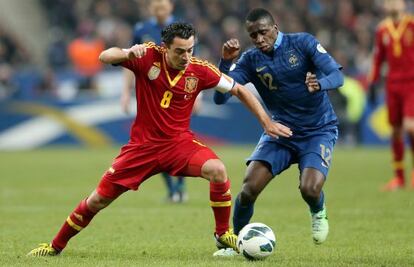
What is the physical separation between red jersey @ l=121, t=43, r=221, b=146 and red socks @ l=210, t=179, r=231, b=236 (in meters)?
0.61

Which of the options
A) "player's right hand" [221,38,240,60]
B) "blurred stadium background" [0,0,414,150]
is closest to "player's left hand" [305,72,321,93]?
"player's right hand" [221,38,240,60]

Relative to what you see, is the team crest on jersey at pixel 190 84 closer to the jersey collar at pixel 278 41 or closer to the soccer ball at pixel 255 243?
the jersey collar at pixel 278 41

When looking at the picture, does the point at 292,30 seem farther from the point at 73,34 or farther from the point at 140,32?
the point at 140,32

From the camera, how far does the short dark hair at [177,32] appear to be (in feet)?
26.5

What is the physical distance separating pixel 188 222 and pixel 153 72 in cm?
313

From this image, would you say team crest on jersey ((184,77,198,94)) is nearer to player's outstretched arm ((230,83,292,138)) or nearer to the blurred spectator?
player's outstretched arm ((230,83,292,138))

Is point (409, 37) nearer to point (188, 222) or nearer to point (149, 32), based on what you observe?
point (149, 32)

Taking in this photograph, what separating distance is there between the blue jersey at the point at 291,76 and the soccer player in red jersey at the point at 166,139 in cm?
57

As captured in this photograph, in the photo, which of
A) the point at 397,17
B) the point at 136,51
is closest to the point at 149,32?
the point at 397,17

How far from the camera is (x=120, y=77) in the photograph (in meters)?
23.6

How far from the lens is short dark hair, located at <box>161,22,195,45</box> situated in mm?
8070

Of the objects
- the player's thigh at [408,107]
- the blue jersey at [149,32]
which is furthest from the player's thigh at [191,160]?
the player's thigh at [408,107]

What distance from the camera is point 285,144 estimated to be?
8914mm

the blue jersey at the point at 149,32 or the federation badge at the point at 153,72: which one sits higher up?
the blue jersey at the point at 149,32
